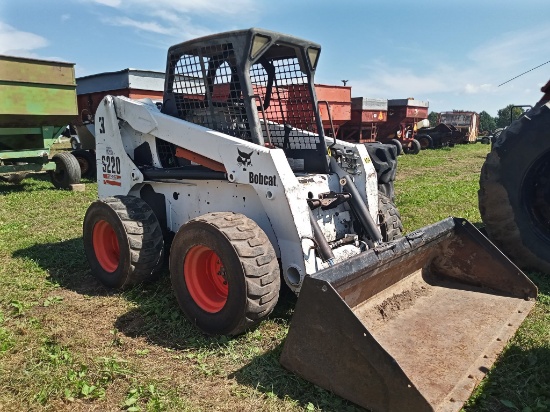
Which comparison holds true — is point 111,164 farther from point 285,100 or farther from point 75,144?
point 75,144

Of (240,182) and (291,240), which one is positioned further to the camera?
(240,182)

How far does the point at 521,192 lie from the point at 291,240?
2151 mm

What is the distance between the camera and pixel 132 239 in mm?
4207

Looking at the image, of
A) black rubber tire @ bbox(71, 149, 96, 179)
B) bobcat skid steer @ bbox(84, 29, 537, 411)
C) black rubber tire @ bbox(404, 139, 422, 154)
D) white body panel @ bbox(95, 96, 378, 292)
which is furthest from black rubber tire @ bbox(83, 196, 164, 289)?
black rubber tire @ bbox(404, 139, 422, 154)

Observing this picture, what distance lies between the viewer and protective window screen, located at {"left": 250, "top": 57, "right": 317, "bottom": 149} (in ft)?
15.3

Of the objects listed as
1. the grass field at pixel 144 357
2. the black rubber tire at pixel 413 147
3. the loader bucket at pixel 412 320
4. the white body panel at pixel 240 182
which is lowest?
the grass field at pixel 144 357

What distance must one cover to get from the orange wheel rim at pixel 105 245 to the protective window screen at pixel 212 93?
4.25 ft

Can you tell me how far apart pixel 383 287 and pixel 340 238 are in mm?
672

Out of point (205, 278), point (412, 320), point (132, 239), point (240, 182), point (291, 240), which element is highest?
point (240, 182)

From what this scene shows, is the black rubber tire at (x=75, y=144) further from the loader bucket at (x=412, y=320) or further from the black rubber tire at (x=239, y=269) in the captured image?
the loader bucket at (x=412, y=320)

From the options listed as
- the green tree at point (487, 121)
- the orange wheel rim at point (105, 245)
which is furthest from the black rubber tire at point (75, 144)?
the green tree at point (487, 121)

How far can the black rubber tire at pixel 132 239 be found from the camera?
166 inches

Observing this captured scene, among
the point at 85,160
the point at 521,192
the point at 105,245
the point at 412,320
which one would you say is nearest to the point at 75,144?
the point at 85,160

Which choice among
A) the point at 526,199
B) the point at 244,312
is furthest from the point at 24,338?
the point at 526,199
